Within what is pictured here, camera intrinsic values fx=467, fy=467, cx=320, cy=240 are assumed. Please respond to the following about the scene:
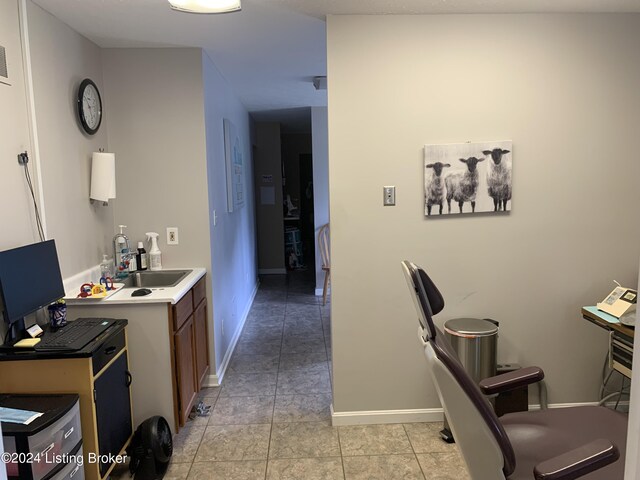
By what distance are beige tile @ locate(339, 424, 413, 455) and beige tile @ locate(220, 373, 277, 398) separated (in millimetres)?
758

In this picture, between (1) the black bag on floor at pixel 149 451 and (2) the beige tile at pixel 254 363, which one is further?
(2) the beige tile at pixel 254 363

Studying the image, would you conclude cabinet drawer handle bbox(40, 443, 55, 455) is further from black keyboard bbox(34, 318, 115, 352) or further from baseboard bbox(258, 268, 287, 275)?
baseboard bbox(258, 268, 287, 275)

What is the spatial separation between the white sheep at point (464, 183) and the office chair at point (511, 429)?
1073 mm

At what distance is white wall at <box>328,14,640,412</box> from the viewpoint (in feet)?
8.41

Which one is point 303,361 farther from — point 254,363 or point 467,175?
point 467,175

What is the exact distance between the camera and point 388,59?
2.56 metres

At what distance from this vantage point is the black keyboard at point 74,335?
192 cm

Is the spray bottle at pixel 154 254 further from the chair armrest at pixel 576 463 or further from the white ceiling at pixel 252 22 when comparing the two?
the chair armrest at pixel 576 463

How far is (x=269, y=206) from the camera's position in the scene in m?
7.26

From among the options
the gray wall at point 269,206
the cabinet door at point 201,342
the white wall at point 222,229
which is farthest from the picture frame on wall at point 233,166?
the gray wall at point 269,206

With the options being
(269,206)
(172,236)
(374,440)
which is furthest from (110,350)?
(269,206)

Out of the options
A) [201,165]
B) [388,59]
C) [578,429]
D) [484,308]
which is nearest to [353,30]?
[388,59]

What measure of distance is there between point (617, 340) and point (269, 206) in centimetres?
552

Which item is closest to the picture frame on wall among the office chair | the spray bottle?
the spray bottle
